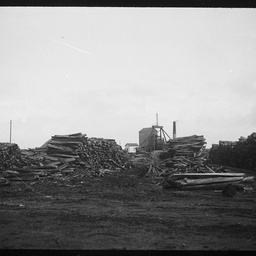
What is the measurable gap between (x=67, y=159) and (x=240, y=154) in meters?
11.9

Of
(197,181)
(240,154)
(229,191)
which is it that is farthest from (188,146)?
(229,191)

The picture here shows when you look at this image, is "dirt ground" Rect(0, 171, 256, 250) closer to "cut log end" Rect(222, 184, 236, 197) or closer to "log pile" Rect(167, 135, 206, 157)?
"cut log end" Rect(222, 184, 236, 197)

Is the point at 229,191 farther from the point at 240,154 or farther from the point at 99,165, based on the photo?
the point at 99,165

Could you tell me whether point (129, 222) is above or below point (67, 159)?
below

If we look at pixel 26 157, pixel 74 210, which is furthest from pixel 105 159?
pixel 74 210

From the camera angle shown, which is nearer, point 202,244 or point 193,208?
point 202,244

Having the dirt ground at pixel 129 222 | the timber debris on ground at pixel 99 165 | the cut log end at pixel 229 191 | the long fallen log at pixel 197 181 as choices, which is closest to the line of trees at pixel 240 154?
the timber debris on ground at pixel 99 165

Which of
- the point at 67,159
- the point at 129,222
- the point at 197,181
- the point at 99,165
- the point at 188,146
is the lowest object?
the point at 129,222

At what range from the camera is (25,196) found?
7.81 meters

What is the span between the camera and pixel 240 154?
1616cm

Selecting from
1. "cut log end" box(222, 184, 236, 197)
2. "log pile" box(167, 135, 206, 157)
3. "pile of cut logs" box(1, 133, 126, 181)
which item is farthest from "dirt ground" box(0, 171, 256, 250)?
"log pile" box(167, 135, 206, 157)

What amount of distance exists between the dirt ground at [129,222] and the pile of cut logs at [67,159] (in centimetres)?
474
